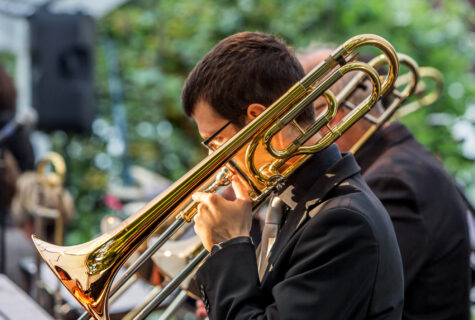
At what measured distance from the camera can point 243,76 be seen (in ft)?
5.50

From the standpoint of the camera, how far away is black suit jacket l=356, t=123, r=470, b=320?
227 centimetres

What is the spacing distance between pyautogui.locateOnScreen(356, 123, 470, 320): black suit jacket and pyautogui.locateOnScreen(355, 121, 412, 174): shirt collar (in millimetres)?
101

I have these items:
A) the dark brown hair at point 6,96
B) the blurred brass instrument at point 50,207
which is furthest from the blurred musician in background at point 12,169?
the blurred brass instrument at point 50,207

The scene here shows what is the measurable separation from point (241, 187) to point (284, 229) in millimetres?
161

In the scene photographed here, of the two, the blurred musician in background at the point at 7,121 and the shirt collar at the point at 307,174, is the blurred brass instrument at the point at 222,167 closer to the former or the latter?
the shirt collar at the point at 307,174

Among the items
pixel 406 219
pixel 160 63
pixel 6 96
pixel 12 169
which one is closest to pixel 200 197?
pixel 406 219

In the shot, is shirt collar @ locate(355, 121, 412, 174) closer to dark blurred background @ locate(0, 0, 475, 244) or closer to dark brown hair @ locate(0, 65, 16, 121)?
dark brown hair @ locate(0, 65, 16, 121)

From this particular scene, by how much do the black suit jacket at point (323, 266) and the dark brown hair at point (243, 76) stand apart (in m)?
0.26

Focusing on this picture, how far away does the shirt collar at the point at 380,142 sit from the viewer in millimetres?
2596

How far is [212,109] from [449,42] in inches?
249

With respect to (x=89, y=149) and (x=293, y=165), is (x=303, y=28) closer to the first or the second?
(x=89, y=149)

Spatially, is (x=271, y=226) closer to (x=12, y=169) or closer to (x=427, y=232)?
(x=427, y=232)

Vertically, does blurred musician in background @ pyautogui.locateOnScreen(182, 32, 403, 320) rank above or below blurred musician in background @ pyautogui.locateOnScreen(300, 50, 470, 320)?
above

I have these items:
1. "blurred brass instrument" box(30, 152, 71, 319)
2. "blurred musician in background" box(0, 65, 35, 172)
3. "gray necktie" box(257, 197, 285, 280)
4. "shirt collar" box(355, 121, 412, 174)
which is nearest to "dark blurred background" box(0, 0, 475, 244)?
"blurred musician in background" box(0, 65, 35, 172)
